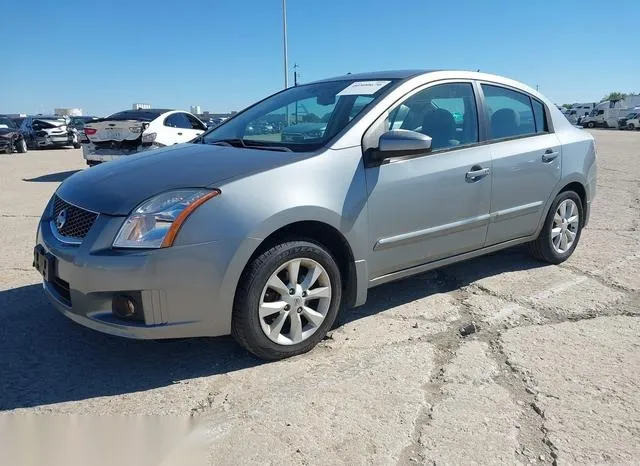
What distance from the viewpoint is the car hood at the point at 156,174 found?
2932mm

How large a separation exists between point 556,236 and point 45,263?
13.5 feet

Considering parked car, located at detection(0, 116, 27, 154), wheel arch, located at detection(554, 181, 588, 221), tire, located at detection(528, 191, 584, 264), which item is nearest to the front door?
tire, located at detection(528, 191, 584, 264)

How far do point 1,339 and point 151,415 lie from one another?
1.48m

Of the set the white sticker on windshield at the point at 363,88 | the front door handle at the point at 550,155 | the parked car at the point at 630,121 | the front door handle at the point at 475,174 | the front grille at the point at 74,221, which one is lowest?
the parked car at the point at 630,121

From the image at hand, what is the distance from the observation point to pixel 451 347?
3393mm

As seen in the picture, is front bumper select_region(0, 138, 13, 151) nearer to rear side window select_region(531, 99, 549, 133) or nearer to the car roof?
the car roof

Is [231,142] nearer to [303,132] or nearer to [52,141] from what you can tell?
[303,132]

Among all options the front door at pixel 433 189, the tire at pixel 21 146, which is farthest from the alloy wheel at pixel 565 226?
the tire at pixel 21 146

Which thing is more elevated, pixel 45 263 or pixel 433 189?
pixel 433 189

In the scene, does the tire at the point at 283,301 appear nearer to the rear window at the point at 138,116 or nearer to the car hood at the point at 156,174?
the car hood at the point at 156,174

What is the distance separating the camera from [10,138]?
20.5 m

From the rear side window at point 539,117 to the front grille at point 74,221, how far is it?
3.62m

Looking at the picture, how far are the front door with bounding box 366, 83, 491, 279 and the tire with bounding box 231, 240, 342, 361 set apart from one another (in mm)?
380

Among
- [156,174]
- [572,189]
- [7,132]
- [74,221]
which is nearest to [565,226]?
[572,189]
